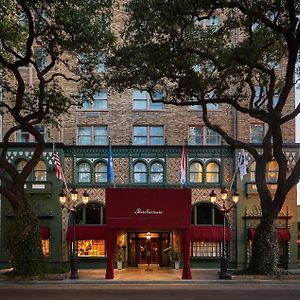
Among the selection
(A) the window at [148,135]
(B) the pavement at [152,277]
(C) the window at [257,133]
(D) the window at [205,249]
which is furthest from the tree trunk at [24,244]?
(C) the window at [257,133]

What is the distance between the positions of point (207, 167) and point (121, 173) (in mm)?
5383

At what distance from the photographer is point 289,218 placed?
3316 centimetres

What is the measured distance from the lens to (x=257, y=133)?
3400 cm

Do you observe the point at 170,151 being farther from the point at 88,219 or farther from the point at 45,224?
the point at 45,224

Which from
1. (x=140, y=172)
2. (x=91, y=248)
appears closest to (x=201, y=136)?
(x=140, y=172)

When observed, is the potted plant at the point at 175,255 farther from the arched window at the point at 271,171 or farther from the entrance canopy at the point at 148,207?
the arched window at the point at 271,171

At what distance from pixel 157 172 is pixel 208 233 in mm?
4887

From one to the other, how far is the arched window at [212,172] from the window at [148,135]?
333 centimetres

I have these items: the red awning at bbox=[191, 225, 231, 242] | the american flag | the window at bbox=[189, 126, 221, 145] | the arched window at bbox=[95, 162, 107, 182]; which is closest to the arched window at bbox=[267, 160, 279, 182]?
the window at bbox=[189, 126, 221, 145]

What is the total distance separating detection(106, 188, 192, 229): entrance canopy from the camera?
2875 cm

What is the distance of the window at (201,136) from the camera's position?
34.0m

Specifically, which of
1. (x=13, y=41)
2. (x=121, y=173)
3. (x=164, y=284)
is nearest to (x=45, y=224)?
(x=121, y=173)

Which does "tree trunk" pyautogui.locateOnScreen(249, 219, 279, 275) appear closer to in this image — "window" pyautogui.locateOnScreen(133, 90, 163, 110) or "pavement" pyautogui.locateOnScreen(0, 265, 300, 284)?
"pavement" pyautogui.locateOnScreen(0, 265, 300, 284)

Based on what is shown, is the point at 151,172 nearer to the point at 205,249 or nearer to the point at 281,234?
the point at 205,249
